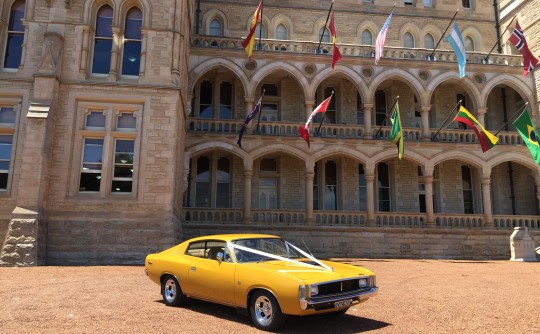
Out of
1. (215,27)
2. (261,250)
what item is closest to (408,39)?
(215,27)

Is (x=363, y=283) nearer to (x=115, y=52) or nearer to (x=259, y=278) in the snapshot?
(x=259, y=278)

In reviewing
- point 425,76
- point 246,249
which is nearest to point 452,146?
point 425,76

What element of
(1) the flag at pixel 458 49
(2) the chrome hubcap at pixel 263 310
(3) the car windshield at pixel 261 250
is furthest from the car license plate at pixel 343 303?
(1) the flag at pixel 458 49

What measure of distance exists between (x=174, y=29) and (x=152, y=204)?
6724 millimetres

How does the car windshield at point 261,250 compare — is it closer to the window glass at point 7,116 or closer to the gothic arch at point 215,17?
the window glass at point 7,116

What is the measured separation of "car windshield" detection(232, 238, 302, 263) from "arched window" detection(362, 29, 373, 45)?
21.3 meters

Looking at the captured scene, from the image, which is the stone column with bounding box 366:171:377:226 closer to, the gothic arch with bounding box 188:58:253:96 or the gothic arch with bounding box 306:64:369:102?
the gothic arch with bounding box 306:64:369:102

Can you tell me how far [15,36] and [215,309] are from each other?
14026 mm

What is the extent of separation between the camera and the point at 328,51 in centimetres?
2280

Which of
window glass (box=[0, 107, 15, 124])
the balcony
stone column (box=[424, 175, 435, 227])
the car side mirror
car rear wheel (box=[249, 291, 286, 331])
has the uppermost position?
the balcony

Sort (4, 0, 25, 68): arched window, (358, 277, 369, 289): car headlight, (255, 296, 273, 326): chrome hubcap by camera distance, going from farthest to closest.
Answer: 1. (4, 0, 25, 68): arched window
2. (358, 277, 369, 289): car headlight
3. (255, 296, 273, 326): chrome hubcap

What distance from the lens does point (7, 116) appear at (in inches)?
582

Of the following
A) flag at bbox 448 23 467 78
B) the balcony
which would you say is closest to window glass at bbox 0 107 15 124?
the balcony

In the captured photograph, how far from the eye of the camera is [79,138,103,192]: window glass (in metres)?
14.7
